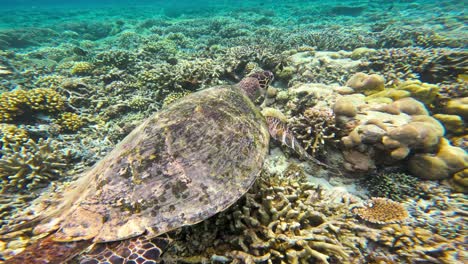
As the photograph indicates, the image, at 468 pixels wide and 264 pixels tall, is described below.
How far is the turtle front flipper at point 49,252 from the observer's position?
164cm

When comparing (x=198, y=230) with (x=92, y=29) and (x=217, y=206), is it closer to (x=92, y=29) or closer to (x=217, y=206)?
(x=217, y=206)

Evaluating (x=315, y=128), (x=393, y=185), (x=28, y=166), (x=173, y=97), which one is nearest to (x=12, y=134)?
(x=28, y=166)

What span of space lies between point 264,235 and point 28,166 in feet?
14.0

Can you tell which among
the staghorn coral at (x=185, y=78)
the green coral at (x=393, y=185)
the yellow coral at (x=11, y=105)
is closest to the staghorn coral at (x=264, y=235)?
the green coral at (x=393, y=185)

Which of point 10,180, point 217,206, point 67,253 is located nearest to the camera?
point 67,253

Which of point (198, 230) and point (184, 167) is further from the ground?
point (184, 167)

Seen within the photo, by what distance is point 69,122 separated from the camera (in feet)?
16.2

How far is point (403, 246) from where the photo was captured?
8.43ft

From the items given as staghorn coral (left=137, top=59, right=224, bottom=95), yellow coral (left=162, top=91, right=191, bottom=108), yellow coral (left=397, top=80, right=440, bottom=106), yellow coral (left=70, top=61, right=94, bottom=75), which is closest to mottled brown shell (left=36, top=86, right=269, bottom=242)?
yellow coral (left=162, top=91, right=191, bottom=108)

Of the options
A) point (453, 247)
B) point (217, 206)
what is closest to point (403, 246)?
point (453, 247)

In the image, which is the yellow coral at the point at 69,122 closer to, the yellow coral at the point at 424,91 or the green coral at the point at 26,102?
the green coral at the point at 26,102

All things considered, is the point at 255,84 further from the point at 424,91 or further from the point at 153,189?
the point at 424,91

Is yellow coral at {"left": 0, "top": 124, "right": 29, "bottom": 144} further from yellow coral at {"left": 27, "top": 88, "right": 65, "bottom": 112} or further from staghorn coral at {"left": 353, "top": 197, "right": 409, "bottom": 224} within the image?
staghorn coral at {"left": 353, "top": 197, "right": 409, "bottom": 224}

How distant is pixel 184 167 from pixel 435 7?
27014 millimetres
